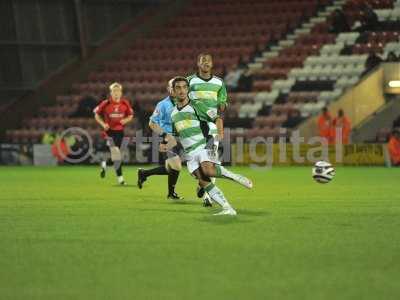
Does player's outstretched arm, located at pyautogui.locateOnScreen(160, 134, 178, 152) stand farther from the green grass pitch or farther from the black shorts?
the black shorts

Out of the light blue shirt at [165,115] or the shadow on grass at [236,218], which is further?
the light blue shirt at [165,115]

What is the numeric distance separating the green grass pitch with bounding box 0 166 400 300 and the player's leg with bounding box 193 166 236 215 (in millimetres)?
188

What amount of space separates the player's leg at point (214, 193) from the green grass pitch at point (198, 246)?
188 millimetres

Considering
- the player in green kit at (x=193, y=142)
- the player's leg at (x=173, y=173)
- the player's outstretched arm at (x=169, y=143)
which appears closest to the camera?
the player in green kit at (x=193, y=142)

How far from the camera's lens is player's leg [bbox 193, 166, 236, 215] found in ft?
40.8

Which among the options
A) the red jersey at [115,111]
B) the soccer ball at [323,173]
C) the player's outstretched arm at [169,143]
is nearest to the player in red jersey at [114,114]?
the red jersey at [115,111]

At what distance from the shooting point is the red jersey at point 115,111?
21.4 meters

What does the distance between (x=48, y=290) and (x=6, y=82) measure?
27.4 meters

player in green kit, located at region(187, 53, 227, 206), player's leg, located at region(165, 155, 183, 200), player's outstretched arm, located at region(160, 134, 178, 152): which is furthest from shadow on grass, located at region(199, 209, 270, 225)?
player's leg, located at region(165, 155, 183, 200)

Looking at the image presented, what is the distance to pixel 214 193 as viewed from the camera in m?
12.4

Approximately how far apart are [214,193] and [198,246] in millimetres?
2998

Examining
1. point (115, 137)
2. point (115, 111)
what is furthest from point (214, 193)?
point (115, 137)

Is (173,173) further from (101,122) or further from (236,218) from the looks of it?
(101,122)

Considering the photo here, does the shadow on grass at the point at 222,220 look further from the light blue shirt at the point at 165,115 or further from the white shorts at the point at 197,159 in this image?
the light blue shirt at the point at 165,115
